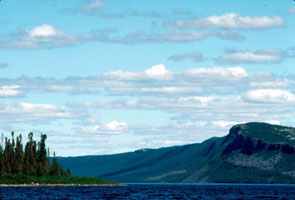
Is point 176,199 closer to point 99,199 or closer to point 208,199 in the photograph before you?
point 208,199

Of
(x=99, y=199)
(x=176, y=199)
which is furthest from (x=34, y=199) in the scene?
(x=176, y=199)

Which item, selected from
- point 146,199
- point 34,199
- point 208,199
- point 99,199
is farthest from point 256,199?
point 34,199

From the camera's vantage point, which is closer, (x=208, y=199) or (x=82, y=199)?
(x=82, y=199)

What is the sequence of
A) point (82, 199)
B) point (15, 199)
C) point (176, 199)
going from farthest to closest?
point (176, 199), point (82, 199), point (15, 199)

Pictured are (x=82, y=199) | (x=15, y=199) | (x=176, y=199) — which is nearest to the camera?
(x=15, y=199)

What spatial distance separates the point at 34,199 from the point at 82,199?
37.2 ft

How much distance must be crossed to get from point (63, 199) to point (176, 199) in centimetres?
3092

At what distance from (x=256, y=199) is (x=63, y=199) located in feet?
167

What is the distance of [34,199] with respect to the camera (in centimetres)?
12962

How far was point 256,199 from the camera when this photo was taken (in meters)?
157

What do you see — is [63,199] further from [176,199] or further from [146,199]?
[176,199]

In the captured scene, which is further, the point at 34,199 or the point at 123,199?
the point at 123,199

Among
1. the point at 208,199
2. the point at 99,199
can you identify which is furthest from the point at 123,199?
the point at 208,199

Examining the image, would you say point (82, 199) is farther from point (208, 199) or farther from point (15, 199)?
point (208, 199)
